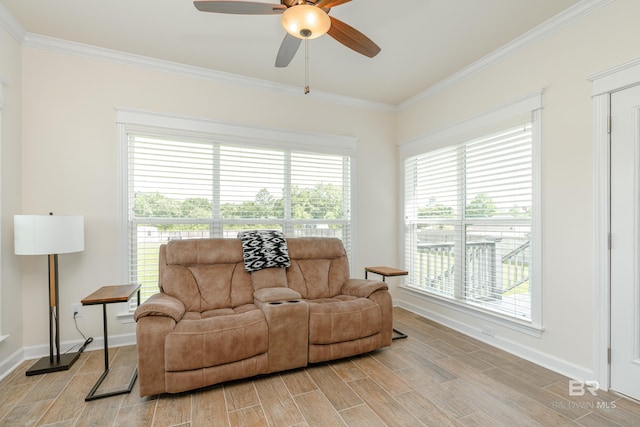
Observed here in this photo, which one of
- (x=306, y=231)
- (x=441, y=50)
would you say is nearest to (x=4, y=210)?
(x=306, y=231)

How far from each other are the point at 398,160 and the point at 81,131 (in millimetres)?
3760

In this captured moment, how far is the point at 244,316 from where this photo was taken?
242 centimetres

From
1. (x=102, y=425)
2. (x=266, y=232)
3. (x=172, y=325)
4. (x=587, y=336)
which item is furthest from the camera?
(x=266, y=232)

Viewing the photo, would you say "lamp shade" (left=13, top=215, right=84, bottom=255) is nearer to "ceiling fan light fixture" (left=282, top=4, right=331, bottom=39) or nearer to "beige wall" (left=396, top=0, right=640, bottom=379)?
"ceiling fan light fixture" (left=282, top=4, right=331, bottom=39)

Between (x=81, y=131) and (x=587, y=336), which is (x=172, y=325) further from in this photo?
(x=587, y=336)

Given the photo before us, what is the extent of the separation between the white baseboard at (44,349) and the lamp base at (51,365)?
159mm

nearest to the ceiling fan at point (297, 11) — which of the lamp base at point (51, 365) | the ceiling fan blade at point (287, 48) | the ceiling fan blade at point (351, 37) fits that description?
the ceiling fan blade at point (351, 37)

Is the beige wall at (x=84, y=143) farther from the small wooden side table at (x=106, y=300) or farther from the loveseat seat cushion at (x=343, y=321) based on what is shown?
the loveseat seat cushion at (x=343, y=321)

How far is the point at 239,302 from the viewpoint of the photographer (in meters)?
2.90

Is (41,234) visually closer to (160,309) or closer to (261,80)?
(160,309)

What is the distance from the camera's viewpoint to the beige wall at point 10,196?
8.15ft

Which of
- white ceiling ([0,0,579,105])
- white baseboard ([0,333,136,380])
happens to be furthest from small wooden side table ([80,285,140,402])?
white ceiling ([0,0,579,105])

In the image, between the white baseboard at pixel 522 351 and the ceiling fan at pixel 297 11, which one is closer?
the ceiling fan at pixel 297 11

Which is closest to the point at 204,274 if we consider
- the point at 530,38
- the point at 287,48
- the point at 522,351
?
the point at 287,48
